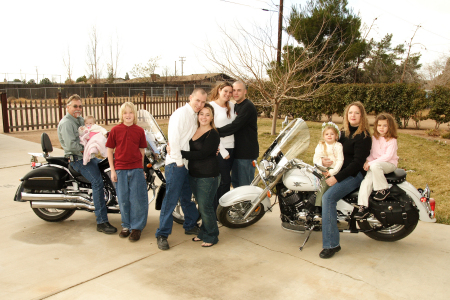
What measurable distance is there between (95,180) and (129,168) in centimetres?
51

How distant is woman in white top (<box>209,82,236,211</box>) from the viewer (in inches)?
Answer: 172

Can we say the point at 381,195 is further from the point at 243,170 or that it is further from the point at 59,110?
the point at 59,110

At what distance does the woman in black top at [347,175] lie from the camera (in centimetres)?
375

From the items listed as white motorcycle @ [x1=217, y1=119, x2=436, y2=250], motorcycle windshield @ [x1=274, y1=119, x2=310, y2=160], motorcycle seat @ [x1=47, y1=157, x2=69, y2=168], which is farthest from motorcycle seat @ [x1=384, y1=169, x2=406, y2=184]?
motorcycle seat @ [x1=47, y1=157, x2=69, y2=168]

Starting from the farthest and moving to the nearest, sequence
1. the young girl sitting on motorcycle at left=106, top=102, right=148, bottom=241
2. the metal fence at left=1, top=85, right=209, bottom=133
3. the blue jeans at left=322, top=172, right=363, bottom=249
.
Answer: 1. the metal fence at left=1, top=85, right=209, bottom=133
2. the young girl sitting on motorcycle at left=106, top=102, right=148, bottom=241
3. the blue jeans at left=322, top=172, right=363, bottom=249

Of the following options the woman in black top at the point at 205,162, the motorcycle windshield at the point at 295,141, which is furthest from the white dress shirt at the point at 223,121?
the motorcycle windshield at the point at 295,141

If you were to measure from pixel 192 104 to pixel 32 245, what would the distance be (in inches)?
94.2

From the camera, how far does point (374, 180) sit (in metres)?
3.70

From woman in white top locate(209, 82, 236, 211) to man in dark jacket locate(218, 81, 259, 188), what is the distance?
81 millimetres

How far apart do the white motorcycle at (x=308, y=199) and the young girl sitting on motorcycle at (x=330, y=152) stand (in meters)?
0.07

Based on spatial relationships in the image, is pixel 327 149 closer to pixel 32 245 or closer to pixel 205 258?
pixel 205 258

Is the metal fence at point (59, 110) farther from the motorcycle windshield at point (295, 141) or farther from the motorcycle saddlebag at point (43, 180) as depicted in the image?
the motorcycle windshield at point (295, 141)

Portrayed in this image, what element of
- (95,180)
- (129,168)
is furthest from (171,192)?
(95,180)

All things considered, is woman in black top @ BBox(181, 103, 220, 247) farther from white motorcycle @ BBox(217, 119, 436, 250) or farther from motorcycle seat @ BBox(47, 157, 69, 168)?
motorcycle seat @ BBox(47, 157, 69, 168)
